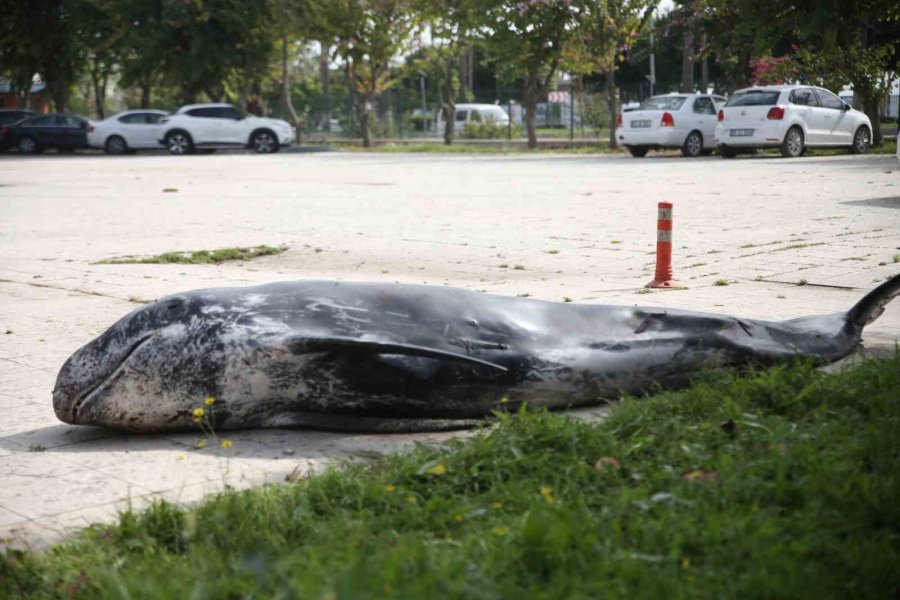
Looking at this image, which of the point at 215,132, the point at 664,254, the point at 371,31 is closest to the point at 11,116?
the point at 215,132

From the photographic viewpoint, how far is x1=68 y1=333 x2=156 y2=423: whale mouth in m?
4.93

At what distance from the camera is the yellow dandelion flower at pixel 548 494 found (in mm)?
3537

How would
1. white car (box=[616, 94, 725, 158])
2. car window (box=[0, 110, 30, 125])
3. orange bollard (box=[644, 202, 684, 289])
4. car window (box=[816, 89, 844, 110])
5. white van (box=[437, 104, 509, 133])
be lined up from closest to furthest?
orange bollard (box=[644, 202, 684, 289]) < car window (box=[816, 89, 844, 110]) < white car (box=[616, 94, 725, 158]) < car window (box=[0, 110, 30, 125]) < white van (box=[437, 104, 509, 133])

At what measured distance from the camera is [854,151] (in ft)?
89.9

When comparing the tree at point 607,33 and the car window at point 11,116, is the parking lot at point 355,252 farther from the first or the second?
the car window at point 11,116

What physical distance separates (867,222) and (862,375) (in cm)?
772

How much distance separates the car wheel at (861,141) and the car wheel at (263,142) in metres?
18.6

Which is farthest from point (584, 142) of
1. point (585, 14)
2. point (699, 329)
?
point (699, 329)

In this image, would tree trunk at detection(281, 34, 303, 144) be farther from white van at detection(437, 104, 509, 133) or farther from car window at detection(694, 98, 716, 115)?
car window at detection(694, 98, 716, 115)

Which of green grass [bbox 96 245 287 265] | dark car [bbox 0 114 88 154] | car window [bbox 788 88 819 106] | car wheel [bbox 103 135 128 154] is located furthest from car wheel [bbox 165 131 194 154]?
green grass [bbox 96 245 287 265]

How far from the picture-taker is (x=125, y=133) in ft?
126

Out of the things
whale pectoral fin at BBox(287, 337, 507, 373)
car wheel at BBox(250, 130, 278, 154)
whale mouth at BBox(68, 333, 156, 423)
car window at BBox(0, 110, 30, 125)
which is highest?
car window at BBox(0, 110, 30, 125)

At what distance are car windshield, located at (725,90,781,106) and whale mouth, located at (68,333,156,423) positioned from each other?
22506 millimetres

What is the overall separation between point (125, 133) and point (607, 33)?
54.8ft
